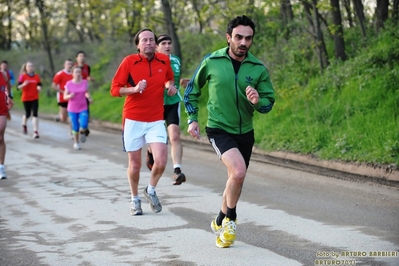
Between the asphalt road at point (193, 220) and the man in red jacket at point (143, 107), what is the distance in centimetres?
55

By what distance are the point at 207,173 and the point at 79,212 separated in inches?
136

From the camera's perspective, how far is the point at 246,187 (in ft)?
35.4

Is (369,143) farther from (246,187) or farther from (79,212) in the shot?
(79,212)

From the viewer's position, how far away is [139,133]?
9.02 meters

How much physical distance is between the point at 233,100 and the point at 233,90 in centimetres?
9

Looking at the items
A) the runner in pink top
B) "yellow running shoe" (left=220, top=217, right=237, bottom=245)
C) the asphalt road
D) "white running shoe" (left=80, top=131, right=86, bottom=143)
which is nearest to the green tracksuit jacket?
"yellow running shoe" (left=220, top=217, right=237, bottom=245)

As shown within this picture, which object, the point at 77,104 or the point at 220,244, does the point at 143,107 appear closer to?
the point at 220,244

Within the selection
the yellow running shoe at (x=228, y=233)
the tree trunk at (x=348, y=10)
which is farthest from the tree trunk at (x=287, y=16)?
the yellow running shoe at (x=228, y=233)

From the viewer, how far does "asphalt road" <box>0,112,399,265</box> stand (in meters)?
6.84

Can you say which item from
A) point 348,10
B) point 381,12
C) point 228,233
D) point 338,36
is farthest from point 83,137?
point 228,233

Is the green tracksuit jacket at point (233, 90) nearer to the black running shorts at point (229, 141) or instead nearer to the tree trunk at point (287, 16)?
the black running shorts at point (229, 141)

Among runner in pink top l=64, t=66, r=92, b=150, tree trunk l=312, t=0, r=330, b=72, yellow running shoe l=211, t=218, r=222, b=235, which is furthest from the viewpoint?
runner in pink top l=64, t=66, r=92, b=150

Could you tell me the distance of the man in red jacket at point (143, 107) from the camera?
888cm

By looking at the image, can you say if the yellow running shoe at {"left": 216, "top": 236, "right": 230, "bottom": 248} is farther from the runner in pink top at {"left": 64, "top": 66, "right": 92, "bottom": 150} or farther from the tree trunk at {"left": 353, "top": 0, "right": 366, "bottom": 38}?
the tree trunk at {"left": 353, "top": 0, "right": 366, "bottom": 38}
